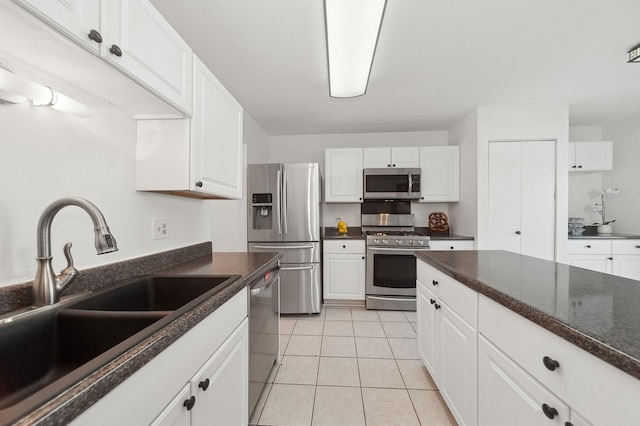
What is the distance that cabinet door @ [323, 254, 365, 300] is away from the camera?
10.8ft

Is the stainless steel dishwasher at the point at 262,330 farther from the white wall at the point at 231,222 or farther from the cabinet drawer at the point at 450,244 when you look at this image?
the cabinet drawer at the point at 450,244

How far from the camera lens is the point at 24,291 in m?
0.83

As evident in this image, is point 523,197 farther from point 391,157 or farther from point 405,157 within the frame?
point 391,157

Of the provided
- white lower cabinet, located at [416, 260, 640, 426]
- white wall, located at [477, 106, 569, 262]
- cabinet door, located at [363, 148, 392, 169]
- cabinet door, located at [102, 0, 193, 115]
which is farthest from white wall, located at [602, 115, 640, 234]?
cabinet door, located at [102, 0, 193, 115]

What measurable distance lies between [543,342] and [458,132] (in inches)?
134

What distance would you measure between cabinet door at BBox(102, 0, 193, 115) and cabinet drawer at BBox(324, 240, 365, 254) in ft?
7.87

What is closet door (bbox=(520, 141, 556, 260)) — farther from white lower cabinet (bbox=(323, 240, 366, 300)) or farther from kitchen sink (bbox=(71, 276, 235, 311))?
kitchen sink (bbox=(71, 276, 235, 311))

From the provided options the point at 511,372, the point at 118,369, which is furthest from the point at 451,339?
the point at 118,369

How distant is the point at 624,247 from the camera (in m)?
3.08

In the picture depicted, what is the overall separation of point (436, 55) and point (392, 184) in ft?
5.52

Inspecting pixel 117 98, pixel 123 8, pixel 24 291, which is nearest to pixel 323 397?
pixel 24 291

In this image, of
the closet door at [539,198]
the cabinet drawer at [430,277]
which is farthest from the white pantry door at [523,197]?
the cabinet drawer at [430,277]

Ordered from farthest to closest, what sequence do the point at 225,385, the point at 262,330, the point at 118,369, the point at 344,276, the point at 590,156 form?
the point at 590,156, the point at 344,276, the point at 262,330, the point at 225,385, the point at 118,369

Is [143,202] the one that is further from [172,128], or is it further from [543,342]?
[543,342]
